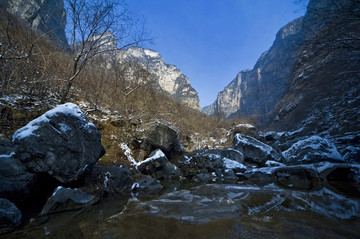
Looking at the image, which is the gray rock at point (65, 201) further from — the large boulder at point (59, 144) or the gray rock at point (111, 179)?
the gray rock at point (111, 179)

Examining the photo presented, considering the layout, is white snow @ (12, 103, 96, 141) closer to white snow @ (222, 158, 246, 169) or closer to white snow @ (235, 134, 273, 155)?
white snow @ (222, 158, 246, 169)

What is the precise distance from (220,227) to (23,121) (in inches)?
322

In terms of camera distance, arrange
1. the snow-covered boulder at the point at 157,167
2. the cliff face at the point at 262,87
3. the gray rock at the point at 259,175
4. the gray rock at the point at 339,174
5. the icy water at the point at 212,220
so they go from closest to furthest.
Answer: the icy water at the point at 212,220 < the gray rock at the point at 339,174 < the gray rock at the point at 259,175 < the snow-covered boulder at the point at 157,167 < the cliff face at the point at 262,87

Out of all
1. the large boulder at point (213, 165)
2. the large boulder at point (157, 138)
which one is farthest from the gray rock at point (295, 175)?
the large boulder at point (157, 138)

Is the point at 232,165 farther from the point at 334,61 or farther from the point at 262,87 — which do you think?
the point at 262,87

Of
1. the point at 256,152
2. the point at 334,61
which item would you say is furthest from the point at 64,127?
the point at 334,61

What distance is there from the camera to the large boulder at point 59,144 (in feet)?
11.0

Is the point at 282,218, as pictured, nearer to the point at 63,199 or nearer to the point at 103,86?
the point at 63,199

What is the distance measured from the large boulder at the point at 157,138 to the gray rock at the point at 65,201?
4925mm

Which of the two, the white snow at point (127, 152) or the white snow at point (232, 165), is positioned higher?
the white snow at point (127, 152)

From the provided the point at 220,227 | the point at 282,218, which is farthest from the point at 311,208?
the point at 220,227

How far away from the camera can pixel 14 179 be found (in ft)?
10.2

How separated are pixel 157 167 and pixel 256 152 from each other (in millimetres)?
6573

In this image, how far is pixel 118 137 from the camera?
29.3 feet
